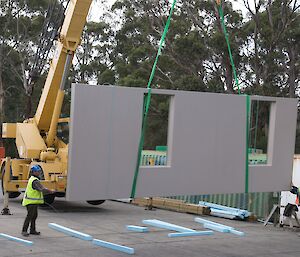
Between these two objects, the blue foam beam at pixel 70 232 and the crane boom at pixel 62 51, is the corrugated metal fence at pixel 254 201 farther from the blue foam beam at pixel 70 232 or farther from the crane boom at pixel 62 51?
the blue foam beam at pixel 70 232

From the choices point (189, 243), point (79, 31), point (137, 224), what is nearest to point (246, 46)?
point (79, 31)

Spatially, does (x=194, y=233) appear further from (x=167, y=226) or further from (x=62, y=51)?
(x=62, y=51)

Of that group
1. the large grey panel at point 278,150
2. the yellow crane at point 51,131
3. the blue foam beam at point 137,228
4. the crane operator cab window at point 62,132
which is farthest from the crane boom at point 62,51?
the large grey panel at point 278,150

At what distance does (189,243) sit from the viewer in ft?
39.2

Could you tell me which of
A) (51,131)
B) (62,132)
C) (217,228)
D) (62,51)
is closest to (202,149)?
(217,228)

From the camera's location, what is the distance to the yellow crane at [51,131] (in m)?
15.8

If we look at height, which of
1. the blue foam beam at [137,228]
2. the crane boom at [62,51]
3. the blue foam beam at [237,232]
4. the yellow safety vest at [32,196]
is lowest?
the blue foam beam at [137,228]

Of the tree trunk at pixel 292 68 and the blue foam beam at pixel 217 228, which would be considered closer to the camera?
the blue foam beam at pixel 217 228

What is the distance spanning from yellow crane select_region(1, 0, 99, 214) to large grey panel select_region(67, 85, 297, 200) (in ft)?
25.6

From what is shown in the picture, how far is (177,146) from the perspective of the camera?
7.79m

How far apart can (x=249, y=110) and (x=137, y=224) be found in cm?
708

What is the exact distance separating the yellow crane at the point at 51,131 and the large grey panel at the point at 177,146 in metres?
7.79

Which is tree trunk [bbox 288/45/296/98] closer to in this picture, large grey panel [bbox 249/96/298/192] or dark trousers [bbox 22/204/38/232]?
dark trousers [bbox 22/204/38/232]

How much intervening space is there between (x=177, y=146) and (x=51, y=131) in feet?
31.1
